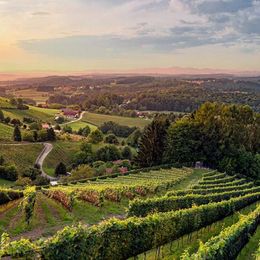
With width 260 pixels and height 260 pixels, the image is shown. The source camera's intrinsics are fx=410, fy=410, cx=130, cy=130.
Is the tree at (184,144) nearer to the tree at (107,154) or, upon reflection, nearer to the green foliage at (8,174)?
the tree at (107,154)

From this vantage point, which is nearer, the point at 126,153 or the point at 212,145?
the point at 212,145

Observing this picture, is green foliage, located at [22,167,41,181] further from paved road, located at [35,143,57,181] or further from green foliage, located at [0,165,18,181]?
green foliage, located at [0,165,18,181]

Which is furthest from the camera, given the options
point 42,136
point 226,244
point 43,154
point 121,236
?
point 42,136

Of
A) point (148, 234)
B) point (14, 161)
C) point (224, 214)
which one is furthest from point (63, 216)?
point (14, 161)

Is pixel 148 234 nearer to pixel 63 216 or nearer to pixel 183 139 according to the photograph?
pixel 63 216

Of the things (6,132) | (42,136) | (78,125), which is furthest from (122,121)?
(6,132)

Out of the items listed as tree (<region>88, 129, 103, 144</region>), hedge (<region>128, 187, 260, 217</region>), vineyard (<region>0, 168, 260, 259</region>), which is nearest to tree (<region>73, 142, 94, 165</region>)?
tree (<region>88, 129, 103, 144</region>)

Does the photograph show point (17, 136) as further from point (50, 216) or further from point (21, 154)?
point (50, 216)
